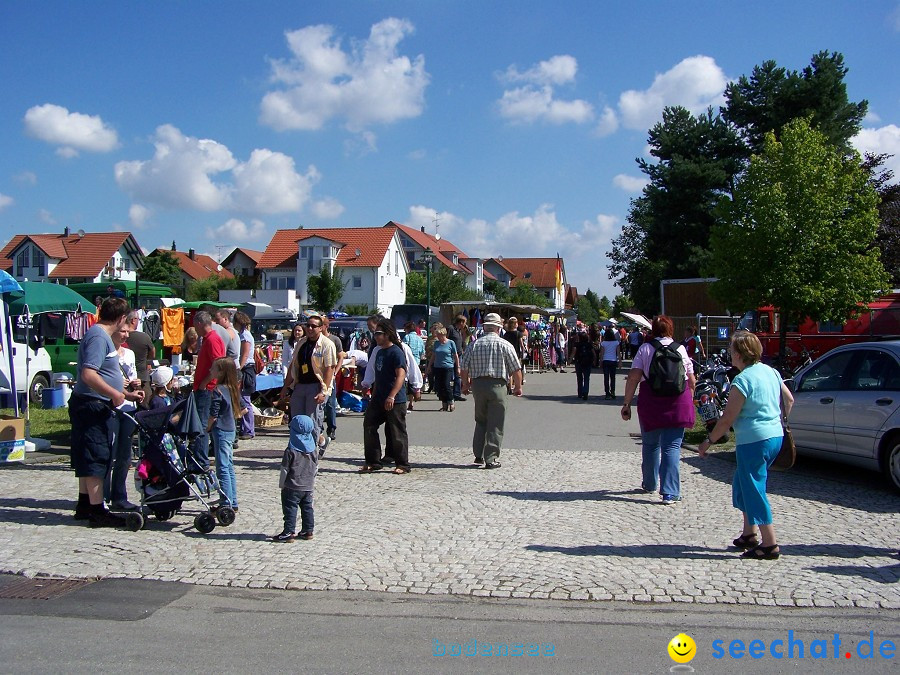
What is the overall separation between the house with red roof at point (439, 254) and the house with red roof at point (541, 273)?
57.0ft

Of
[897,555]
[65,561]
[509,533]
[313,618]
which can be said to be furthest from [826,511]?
[65,561]

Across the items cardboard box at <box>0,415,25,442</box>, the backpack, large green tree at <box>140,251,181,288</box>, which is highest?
large green tree at <box>140,251,181,288</box>

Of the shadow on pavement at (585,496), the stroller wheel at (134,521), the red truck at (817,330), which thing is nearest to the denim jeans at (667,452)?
the shadow on pavement at (585,496)

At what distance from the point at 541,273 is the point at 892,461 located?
396 feet

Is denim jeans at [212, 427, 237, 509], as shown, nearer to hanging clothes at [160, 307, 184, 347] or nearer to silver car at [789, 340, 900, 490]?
silver car at [789, 340, 900, 490]

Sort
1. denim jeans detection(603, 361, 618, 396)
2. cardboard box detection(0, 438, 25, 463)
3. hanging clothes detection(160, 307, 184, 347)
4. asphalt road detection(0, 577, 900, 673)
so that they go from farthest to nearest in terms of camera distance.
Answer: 1. hanging clothes detection(160, 307, 184, 347)
2. denim jeans detection(603, 361, 618, 396)
3. cardboard box detection(0, 438, 25, 463)
4. asphalt road detection(0, 577, 900, 673)

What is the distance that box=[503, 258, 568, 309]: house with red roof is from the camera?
412 feet

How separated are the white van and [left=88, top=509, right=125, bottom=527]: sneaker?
4.76 m

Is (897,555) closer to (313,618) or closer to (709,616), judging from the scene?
(709,616)

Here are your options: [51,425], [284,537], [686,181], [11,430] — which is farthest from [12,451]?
[686,181]

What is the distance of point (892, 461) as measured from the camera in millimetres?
8297

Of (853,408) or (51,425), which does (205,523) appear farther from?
(51,425)

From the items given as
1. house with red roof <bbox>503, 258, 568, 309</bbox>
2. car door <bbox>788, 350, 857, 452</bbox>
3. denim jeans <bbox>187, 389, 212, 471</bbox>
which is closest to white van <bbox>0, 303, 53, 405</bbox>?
denim jeans <bbox>187, 389, 212, 471</bbox>

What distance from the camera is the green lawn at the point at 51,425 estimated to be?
11898 mm
